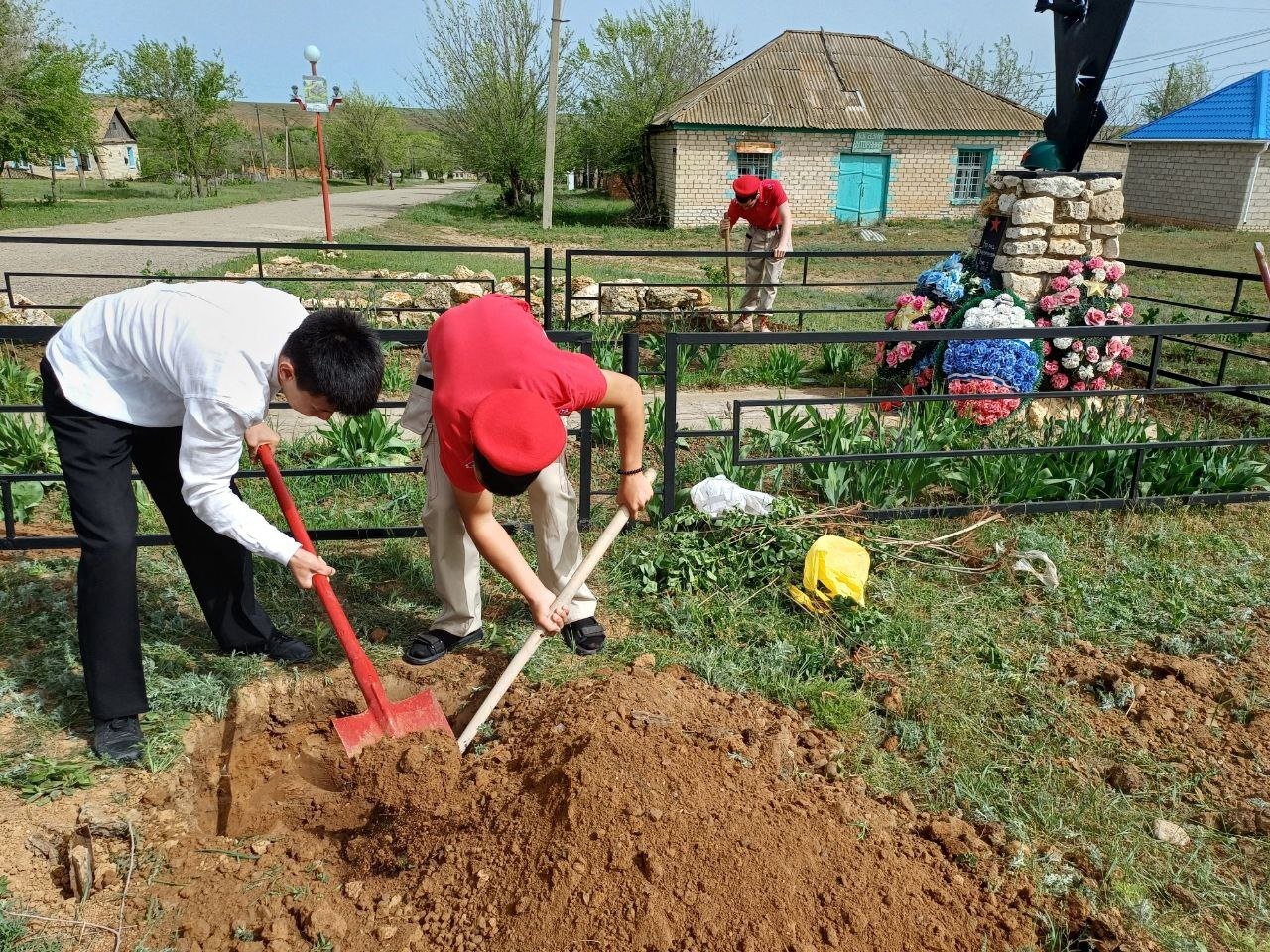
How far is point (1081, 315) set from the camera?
262 inches

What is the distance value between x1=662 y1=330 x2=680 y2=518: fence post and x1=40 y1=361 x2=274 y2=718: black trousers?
6.23ft

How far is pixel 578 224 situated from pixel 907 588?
21.1m

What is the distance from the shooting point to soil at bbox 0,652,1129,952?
207 cm

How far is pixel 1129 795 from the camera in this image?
2.60m

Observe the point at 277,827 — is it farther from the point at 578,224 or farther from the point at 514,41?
the point at 514,41

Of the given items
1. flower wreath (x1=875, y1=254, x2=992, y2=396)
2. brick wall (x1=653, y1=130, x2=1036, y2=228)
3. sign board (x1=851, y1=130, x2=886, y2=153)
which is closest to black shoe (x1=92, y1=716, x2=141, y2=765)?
flower wreath (x1=875, y1=254, x2=992, y2=396)

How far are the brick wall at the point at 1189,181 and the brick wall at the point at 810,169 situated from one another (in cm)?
340

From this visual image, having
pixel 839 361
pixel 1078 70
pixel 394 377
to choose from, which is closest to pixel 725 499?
pixel 394 377

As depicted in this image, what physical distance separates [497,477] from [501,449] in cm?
12

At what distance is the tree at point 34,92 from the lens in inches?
1012

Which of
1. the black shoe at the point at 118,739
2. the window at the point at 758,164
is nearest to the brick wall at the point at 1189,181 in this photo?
the window at the point at 758,164

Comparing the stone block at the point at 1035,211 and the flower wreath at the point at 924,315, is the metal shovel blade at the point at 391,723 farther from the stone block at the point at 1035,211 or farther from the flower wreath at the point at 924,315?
the stone block at the point at 1035,211

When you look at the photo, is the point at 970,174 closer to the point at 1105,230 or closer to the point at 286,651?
the point at 1105,230

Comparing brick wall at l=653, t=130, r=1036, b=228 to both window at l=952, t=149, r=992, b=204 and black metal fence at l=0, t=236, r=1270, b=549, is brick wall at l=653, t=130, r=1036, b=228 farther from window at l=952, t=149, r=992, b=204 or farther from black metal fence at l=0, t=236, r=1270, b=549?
black metal fence at l=0, t=236, r=1270, b=549
